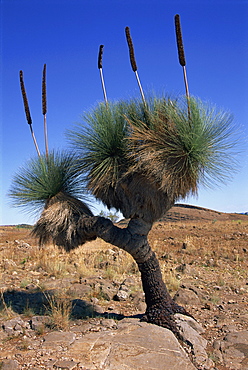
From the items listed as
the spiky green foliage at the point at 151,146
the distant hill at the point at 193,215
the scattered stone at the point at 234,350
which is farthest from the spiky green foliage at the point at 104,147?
the distant hill at the point at 193,215

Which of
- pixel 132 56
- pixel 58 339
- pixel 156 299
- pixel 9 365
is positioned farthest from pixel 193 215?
pixel 9 365

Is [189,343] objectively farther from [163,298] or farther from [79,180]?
[79,180]

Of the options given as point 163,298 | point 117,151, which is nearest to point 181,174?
point 117,151

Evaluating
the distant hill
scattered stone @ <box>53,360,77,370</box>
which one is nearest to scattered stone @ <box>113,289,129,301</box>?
scattered stone @ <box>53,360,77,370</box>

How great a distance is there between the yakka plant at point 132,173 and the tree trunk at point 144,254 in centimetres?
2

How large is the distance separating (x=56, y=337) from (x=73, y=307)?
1307mm

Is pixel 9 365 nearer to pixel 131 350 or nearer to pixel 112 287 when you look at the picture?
pixel 131 350

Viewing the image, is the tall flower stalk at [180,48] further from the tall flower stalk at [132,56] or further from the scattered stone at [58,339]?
the scattered stone at [58,339]

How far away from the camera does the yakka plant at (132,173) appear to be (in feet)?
21.1

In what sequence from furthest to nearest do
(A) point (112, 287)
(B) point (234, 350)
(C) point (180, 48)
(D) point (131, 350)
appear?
(A) point (112, 287) → (C) point (180, 48) → (B) point (234, 350) → (D) point (131, 350)

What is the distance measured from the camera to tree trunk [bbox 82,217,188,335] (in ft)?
22.9

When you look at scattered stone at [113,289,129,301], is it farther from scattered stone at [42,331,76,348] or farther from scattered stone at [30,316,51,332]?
scattered stone at [42,331,76,348]

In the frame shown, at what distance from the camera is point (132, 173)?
6.75 metres

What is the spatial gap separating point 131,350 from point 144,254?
1.95 meters
